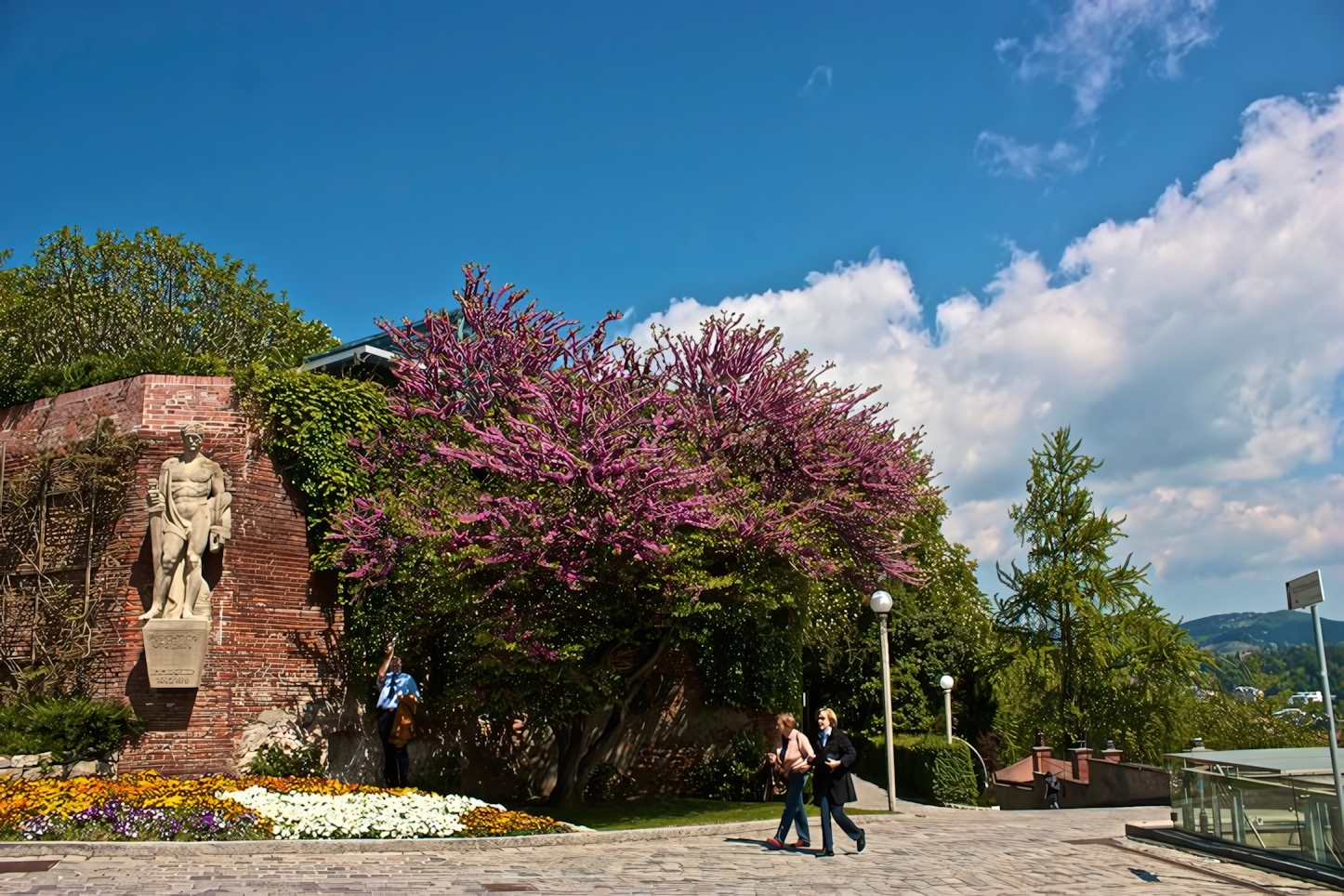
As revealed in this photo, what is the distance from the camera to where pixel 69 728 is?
45.0 feet

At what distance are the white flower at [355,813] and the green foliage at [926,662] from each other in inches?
807

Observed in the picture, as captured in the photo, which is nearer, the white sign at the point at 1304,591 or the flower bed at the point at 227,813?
the white sign at the point at 1304,591

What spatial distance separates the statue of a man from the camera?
1455 cm

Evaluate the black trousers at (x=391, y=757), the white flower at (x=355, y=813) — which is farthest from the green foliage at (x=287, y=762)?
the white flower at (x=355, y=813)

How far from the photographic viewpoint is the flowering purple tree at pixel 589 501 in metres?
13.7

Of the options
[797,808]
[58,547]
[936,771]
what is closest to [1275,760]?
[797,808]

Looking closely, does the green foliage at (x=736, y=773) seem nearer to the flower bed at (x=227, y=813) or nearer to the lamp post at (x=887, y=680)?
the lamp post at (x=887, y=680)

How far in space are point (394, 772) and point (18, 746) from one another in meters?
4.48

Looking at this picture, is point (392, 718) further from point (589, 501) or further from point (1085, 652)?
point (1085, 652)

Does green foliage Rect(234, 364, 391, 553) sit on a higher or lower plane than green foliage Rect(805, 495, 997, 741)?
higher

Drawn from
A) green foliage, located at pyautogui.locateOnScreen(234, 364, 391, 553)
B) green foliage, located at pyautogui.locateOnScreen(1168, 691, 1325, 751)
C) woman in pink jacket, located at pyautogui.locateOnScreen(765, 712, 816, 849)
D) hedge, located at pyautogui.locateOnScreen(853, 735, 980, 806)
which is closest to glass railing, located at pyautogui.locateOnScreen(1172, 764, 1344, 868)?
woman in pink jacket, located at pyautogui.locateOnScreen(765, 712, 816, 849)

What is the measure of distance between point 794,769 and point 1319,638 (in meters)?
4.88

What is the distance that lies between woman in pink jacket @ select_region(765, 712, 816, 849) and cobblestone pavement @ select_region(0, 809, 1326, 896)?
0.78ft

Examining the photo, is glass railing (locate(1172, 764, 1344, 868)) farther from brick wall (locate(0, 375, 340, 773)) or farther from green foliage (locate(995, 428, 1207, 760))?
green foliage (locate(995, 428, 1207, 760))
